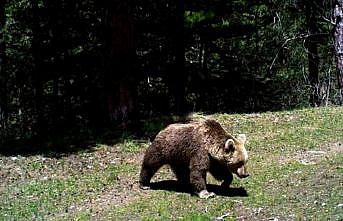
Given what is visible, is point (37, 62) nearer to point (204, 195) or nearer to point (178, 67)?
point (178, 67)

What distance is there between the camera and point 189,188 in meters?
9.13

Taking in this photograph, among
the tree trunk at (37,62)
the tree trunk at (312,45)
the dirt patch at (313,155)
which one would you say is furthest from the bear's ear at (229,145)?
the tree trunk at (312,45)

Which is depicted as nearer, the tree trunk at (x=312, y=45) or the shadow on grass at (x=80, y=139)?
the shadow on grass at (x=80, y=139)

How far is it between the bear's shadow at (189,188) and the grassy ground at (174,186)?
0.05 feet

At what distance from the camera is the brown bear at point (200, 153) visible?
837 cm

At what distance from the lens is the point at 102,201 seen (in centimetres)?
898

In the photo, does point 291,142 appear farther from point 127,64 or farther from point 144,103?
point 144,103

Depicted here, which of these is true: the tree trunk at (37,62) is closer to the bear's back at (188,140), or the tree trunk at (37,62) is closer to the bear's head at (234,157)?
the bear's back at (188,140)

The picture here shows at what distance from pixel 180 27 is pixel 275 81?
7931 mm

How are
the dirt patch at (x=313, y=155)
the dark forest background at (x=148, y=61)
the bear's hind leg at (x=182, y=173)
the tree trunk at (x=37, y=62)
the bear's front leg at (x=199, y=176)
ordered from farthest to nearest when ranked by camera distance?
the tree trunk at (x=37, y=62) < the dark forest background at (x=148, y=61) < the dirt patch at (x=313, y=155) < the bear's hind leg at (x=182, y=173) < the bear's front leg at (x=199, y=176)

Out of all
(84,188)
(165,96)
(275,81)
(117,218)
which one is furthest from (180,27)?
(117,218)

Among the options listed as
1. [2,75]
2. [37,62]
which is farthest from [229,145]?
[2,75]

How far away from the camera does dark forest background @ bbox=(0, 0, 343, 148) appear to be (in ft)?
60.5


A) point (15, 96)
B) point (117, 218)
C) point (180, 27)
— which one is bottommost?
point (117, 218)
